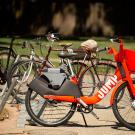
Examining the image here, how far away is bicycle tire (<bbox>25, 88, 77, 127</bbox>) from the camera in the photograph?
7316 millimetres

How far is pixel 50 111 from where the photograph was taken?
7730mm

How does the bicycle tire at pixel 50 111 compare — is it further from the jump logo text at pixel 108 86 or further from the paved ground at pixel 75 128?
the jump logo text at pixel 108 86

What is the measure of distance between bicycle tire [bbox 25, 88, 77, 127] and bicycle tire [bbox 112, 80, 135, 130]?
0.55m

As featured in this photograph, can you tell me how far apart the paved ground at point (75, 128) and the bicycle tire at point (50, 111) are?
10cm

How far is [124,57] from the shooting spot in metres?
7.28

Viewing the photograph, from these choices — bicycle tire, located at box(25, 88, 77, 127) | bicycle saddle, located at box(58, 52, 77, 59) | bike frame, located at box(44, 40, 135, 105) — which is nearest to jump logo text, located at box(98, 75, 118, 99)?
bike frame, located at box(44, 40, 135, 105)

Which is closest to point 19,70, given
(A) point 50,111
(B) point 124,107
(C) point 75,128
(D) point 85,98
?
(A) point 50,111

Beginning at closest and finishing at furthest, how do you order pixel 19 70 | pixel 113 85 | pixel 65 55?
pixel 113 85 → pixel 65 55 → pixel 19 70

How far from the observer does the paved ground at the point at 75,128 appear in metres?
7.01

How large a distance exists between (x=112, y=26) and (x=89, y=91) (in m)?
20.5

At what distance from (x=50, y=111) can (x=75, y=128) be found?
0.58m

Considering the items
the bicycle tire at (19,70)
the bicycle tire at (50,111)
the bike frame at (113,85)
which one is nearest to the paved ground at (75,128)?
the bicycle tire at (50,111)

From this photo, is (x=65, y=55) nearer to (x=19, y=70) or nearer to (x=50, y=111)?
(x=50, y=111)

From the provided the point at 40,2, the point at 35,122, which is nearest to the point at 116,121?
the point at 35,122
